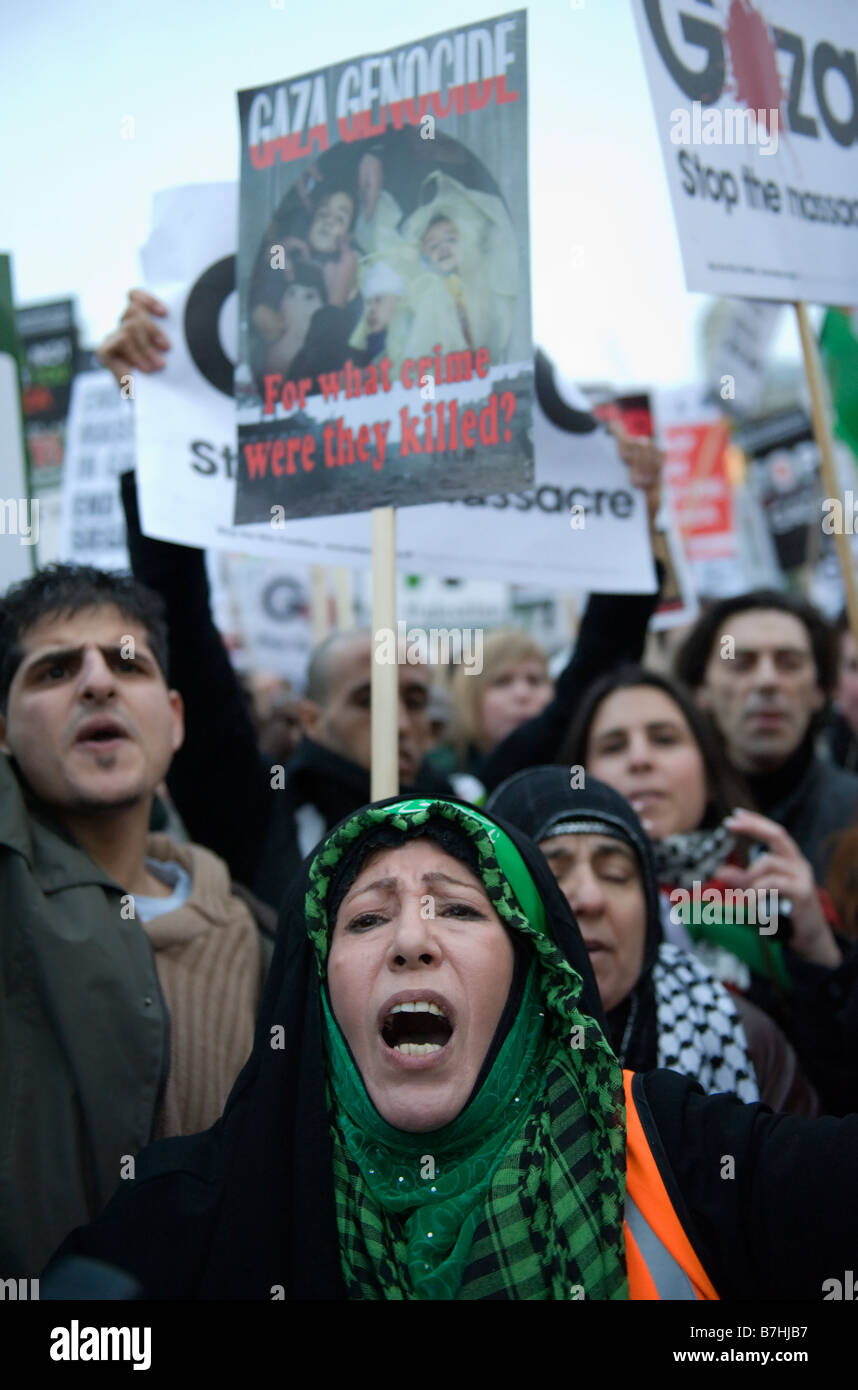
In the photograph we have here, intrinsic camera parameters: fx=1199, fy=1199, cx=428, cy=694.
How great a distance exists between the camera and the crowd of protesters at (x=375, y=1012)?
64.5 inches

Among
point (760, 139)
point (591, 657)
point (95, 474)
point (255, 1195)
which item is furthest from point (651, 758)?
point (95, 474)

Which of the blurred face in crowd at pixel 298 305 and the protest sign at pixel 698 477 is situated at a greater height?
the protest sign at pixel 698 477

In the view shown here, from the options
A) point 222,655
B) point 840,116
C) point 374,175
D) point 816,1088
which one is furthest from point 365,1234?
point 840,116

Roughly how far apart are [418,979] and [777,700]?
8.54ft

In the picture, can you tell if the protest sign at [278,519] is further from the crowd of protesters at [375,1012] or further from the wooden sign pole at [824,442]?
the wooden sign pole at [824,442]

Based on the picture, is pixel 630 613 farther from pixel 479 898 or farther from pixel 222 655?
pixel 479 898

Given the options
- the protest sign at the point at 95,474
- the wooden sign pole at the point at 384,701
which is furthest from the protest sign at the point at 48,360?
the wooden sign pole at the point at 384,701

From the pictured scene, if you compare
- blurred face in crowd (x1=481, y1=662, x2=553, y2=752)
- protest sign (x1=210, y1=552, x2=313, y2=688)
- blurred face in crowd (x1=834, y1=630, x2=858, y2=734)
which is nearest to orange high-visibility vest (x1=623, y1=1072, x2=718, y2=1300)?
blurred face in crowd (x1=481, y1=662, x2=553, y2=752)

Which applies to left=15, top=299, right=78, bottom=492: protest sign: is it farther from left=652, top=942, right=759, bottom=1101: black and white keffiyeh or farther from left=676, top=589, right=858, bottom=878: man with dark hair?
left=652, top=942, right=759, bottom=1101: black and white keffiyeh

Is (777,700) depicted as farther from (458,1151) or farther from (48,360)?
(48,360)

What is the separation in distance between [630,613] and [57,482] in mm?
4512

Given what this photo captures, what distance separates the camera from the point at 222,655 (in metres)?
3.04

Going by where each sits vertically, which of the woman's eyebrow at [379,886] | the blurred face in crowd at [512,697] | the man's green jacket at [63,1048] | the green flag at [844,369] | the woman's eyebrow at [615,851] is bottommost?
the man's green jacket at [63,1048]

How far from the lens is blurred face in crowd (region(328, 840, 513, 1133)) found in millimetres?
1679
